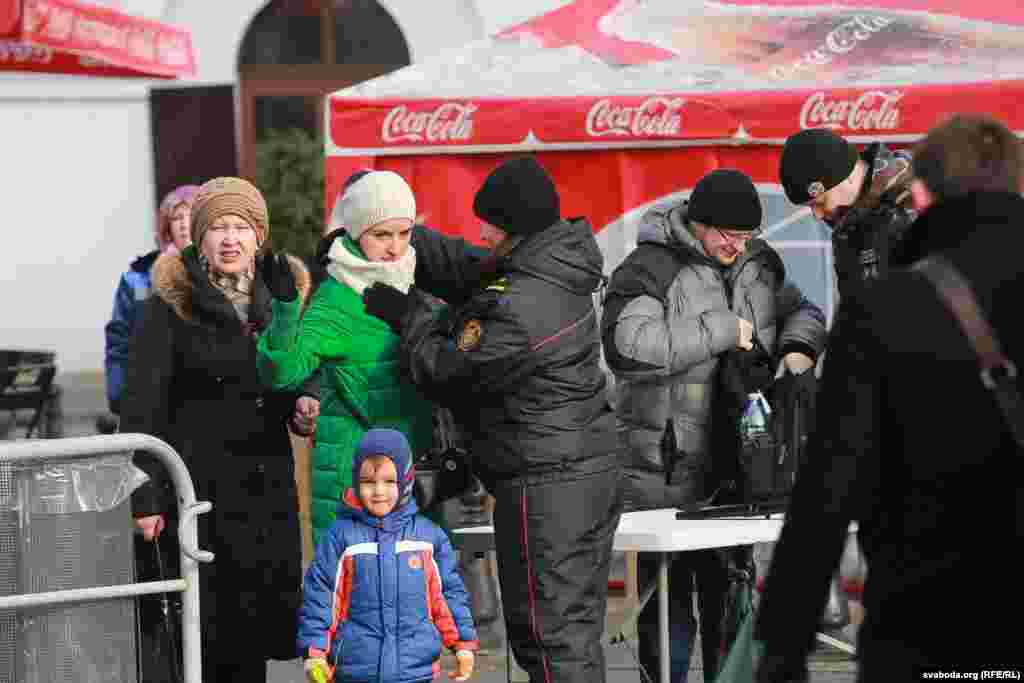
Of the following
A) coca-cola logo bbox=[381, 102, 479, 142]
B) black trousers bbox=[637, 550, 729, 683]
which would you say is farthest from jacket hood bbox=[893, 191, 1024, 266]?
coca-cola logo bbox=[381, 102, 479, 142]

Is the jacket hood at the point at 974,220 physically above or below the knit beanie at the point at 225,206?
below

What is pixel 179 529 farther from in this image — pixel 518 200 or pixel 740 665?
pixel 740 665

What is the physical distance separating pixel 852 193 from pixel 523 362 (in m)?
1.26

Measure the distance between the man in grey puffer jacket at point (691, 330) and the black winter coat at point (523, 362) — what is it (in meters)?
0.56

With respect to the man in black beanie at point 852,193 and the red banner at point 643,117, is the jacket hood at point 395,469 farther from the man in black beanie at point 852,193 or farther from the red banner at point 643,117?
the red banner at point 643,117

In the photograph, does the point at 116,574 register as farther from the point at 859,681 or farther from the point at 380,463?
the point at 859,681

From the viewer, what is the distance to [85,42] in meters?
10.8

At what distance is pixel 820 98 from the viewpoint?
7895 millimetres

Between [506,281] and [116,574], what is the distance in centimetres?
130

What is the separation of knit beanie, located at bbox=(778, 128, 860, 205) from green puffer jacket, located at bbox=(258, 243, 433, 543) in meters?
1.34

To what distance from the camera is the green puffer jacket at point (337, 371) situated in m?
5.39

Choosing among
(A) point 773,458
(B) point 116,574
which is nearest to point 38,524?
(B) point 116,574

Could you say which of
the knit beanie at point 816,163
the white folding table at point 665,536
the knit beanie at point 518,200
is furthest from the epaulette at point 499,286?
the knit beanie at point 816,163

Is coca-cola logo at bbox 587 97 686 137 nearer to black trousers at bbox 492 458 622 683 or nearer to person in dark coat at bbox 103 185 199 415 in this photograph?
person in dark coat at bbox 103 185 199 415
